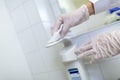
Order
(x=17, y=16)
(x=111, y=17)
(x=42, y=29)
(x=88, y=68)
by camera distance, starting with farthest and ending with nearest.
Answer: (x=17, y=16) < (x=42, y=29) < (x=88, y=68) < (x=111, y=17)

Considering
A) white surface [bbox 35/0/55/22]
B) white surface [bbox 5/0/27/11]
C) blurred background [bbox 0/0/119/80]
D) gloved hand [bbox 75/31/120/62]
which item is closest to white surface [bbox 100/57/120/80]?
blurred background [bbox 0/0/119/80]

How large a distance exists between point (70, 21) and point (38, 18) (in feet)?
1.09

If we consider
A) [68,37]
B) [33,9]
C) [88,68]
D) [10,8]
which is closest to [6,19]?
[10,8]

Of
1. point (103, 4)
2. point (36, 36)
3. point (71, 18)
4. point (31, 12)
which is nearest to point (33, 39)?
point (36, 36)

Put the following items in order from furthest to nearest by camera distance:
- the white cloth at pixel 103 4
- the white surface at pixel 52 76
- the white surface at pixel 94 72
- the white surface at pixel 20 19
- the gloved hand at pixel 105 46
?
the white surface at pixel 20 19, the white surface at pixel 52 76, the white surface at pixel 94 72, the white cloth at pixel 103 4, the gloved hand at pixel 105 46

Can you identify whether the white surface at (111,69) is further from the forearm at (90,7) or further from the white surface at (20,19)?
the white surface at (20,19)

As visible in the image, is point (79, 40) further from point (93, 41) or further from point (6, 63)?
point (6, 63)

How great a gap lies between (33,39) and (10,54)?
0.76 ft

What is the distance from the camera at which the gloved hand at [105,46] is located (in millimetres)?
608

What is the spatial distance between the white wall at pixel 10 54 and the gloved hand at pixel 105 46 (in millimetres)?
657

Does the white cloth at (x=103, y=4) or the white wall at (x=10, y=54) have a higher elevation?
the white cloth at (x=103, y=4)

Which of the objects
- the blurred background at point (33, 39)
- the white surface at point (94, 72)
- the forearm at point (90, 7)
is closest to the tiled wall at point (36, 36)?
the blurred background at point (33, 39)

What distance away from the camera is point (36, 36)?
110 centimetres

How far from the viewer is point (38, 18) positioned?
1062mm
